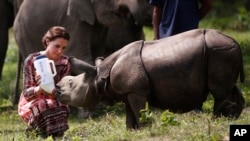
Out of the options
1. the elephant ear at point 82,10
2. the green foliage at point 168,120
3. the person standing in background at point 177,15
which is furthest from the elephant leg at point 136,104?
the elephant ear at point 82,10

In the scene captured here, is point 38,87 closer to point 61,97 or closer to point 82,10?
point 61,97

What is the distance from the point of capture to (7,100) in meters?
13.5

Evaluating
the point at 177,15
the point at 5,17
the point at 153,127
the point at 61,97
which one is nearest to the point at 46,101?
the point at 61,97

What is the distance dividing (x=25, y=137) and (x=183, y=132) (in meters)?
1.58

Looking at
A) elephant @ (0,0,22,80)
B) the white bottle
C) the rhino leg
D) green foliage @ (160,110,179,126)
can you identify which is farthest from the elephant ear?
green foliage @ (160,110,179,126)

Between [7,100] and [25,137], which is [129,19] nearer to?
[7,100]

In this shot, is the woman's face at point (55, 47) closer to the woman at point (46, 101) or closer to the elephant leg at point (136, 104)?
the woman at point (46, 101)

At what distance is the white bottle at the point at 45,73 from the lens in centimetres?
860

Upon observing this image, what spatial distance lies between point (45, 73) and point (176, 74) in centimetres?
112

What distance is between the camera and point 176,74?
8523mm

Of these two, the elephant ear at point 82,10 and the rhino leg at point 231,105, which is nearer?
the rhino leg at point 231,105

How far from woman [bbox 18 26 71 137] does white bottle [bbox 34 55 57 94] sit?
0.07 meters

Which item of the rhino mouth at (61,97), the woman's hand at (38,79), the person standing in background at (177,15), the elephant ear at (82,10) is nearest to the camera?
the woman's hand at (38,79)

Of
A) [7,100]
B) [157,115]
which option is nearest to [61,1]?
[7,100]
